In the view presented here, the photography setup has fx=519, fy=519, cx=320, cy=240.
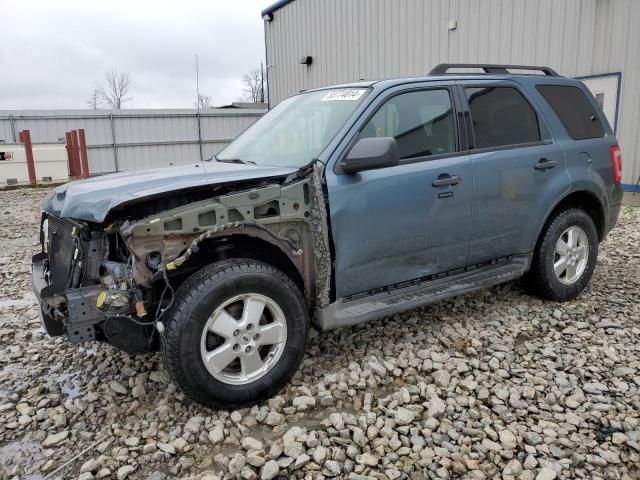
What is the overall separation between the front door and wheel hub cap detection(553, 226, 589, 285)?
1116 mm

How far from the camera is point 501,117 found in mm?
3988

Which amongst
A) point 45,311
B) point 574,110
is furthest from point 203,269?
point 574,110

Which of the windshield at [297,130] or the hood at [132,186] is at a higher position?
the windshield at [297,130]

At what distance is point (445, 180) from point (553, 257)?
144 cm

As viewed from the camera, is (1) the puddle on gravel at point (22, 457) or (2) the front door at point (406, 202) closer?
(1) the puddle on gravel at point (22, 457)

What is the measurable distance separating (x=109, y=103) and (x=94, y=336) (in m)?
45.6

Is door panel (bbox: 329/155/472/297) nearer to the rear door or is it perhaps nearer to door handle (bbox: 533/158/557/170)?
the rear door

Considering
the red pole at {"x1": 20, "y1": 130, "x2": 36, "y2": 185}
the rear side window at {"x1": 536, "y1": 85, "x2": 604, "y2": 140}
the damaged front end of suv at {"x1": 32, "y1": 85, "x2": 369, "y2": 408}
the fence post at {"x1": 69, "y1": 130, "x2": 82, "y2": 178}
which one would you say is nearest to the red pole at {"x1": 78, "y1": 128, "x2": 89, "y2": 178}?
the fence post at {"x1": 69, "y1": 130, "x2": 82, "y2": 178}

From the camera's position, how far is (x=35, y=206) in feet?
38.4

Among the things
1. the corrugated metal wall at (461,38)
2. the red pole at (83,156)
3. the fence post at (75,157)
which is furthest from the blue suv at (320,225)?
the fence post at (75,157)

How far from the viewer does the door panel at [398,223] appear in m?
3.16

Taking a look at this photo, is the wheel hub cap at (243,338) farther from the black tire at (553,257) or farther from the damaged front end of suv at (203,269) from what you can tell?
the black tire at (553,257)

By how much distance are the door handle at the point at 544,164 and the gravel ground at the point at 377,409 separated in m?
1.18

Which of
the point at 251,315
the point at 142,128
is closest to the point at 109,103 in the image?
the point at 142,128
